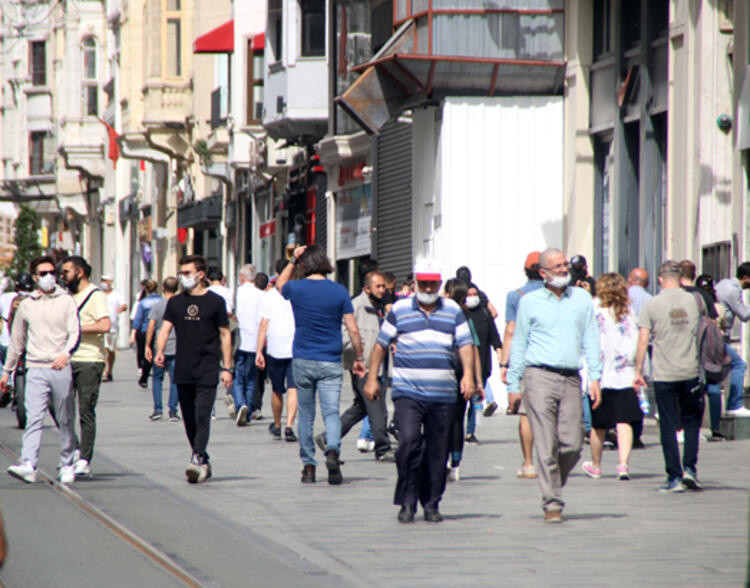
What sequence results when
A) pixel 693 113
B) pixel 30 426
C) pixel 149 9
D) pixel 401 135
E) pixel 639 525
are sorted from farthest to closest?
pixel 149 9 → pixel 401 135 → pixel 693 113 → pixel 30 426 → pixel 639 525

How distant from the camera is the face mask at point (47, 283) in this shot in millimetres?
12102

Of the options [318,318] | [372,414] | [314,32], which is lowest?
[372,414]

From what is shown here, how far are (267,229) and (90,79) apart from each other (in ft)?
99.7

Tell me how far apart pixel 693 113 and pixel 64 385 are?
8.87m

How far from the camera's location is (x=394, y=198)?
90.0ft

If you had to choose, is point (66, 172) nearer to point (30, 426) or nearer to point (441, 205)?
point (441, 205)

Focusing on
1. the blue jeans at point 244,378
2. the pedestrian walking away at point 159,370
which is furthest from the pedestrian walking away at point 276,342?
the pedestrian walking away at point 159,370

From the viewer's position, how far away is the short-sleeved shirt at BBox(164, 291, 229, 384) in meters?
12.2

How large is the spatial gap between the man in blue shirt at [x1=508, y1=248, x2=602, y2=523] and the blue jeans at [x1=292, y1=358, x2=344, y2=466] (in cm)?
209

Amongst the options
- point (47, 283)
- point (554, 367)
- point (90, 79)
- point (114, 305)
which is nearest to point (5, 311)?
point (114, 305)

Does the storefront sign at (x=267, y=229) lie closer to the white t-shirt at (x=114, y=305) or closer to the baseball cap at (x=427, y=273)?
the white t-shirt at (x=114, y=305)

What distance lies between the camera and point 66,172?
6938cm

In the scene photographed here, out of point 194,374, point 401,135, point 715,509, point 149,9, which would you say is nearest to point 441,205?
point 401,135

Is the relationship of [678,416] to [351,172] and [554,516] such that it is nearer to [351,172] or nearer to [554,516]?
[554,516]
